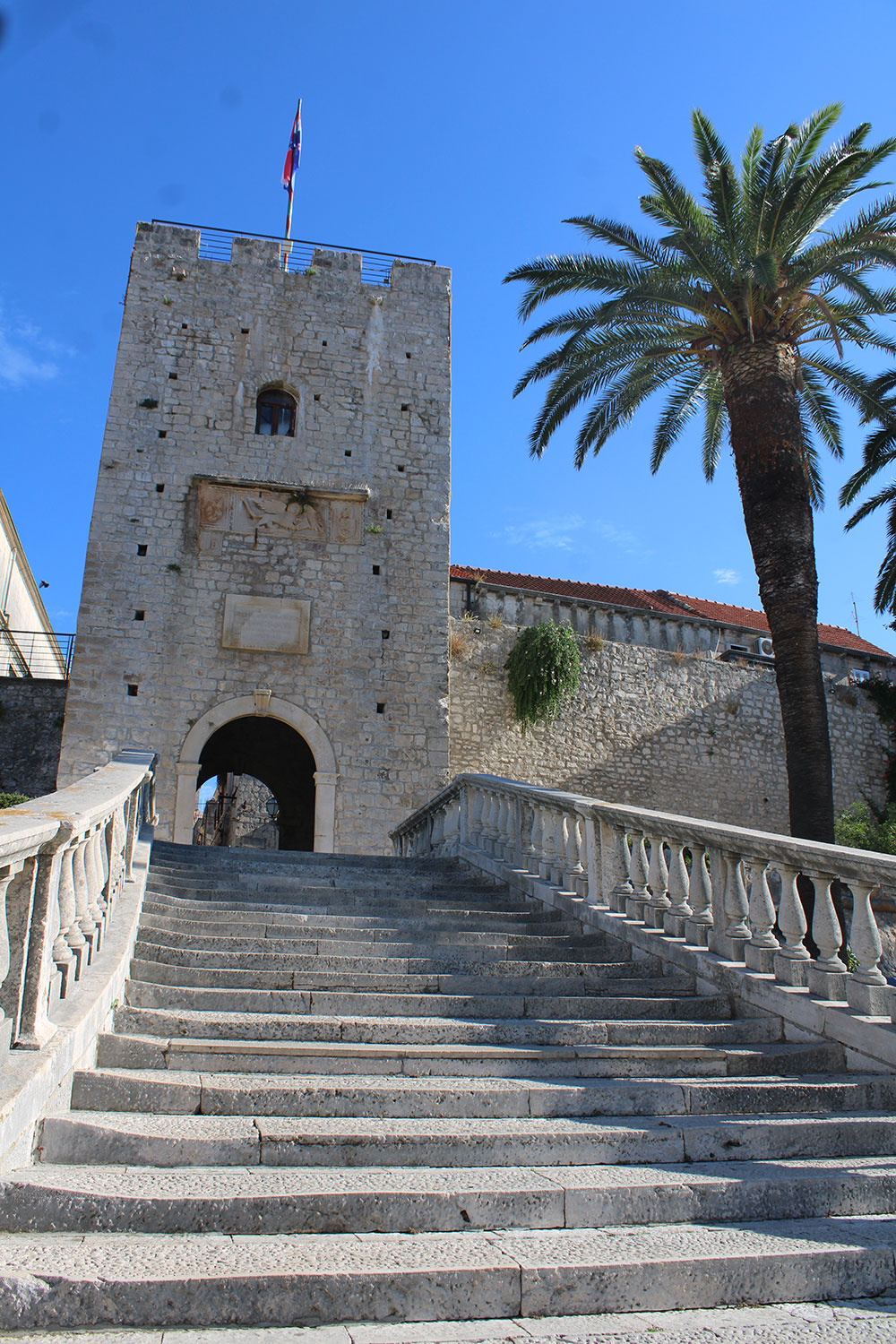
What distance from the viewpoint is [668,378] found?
1197cm

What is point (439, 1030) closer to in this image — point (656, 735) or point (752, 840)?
point (752, 840)

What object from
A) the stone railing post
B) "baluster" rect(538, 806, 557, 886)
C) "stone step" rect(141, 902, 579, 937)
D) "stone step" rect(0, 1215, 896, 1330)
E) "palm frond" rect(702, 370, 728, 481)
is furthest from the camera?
"palm frond" rect(702, 370, 728, 481)

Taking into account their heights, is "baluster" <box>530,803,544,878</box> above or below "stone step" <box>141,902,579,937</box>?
above

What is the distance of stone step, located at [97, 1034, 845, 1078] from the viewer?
12.1 feet

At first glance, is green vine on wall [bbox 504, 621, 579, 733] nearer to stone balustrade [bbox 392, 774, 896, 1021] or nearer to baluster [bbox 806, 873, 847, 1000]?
stone balustrade [bbox 392, 774, 896, 1021]

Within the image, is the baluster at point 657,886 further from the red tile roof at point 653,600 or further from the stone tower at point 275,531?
the red tile roof at point 653,600

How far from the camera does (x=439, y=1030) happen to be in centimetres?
421

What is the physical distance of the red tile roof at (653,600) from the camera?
21.9 metres

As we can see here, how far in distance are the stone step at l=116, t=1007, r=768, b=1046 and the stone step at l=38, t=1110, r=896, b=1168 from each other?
2.27 feet

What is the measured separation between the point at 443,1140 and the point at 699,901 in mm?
2963

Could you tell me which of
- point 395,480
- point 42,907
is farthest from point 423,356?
point 42,907

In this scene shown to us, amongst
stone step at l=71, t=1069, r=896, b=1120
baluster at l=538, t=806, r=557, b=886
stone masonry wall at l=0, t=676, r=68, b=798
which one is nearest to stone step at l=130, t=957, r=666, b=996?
stone step at l=71, t=1069, r=896, b=1120

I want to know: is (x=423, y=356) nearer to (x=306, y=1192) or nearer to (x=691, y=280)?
(x=691, y=280)

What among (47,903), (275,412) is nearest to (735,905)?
(47,903)
